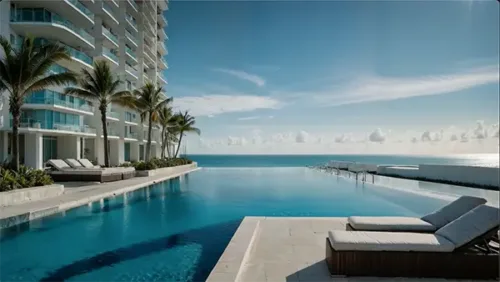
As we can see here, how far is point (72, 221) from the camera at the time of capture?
31.8 ft

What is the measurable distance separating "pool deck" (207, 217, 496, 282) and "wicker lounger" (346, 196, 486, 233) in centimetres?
80

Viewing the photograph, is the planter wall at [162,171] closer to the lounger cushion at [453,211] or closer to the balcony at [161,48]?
the lounger cushion at [453,211]

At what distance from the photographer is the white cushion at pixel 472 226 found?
439cm

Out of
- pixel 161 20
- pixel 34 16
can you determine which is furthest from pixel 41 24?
pixel 161 20

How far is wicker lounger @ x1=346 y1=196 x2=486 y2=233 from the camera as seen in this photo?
17.5 feet

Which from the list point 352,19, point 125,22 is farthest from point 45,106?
point 352,19

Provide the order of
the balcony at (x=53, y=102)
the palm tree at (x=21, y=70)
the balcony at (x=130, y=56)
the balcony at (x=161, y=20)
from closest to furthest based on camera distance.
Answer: the palm tree at (x=21, y=70)
the balcony at (x=53, y=102)
the balcony at (x=130, y=56)
the balcony at (x=161, y=20)

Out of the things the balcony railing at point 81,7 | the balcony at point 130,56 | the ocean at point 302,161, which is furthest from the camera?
the ocean at point 302,161

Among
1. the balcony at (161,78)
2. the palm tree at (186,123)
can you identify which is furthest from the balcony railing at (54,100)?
the balcony at (161,78)

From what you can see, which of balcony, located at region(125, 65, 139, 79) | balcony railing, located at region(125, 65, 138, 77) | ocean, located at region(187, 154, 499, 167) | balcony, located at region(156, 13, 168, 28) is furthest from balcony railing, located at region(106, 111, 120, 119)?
ocean, located at region(187, 154, 499, 167)

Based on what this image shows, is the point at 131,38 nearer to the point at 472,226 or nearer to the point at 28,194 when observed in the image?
the point at 28,194

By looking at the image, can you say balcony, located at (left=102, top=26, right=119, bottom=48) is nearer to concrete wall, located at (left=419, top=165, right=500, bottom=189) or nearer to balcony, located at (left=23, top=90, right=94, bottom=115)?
balcony, located at (left=23, top=90, right=94, bottom=115)

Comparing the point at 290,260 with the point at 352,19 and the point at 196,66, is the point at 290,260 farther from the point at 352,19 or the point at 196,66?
the point at 196,66

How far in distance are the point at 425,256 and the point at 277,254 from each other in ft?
7.12
